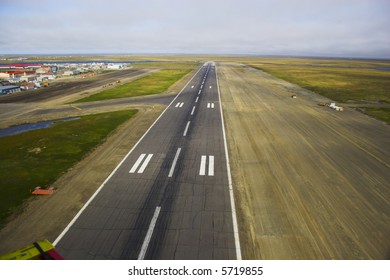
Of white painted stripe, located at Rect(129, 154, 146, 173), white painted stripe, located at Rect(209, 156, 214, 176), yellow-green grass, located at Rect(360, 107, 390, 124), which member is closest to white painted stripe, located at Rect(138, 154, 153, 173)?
white painted stripe, located at Rect(129, 154, 146, 173)

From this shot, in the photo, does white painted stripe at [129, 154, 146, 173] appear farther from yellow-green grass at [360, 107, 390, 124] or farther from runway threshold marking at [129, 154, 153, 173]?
yellow-green grass at [360, 107, 390, 124]

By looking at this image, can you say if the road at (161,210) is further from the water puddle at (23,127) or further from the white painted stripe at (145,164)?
the water puddle at (23,127)

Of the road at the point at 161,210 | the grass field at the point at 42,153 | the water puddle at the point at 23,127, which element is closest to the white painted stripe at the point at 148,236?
the road at the point at 161,210

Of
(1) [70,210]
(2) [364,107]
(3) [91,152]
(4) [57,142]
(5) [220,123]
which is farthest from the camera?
(2) [364,107]
